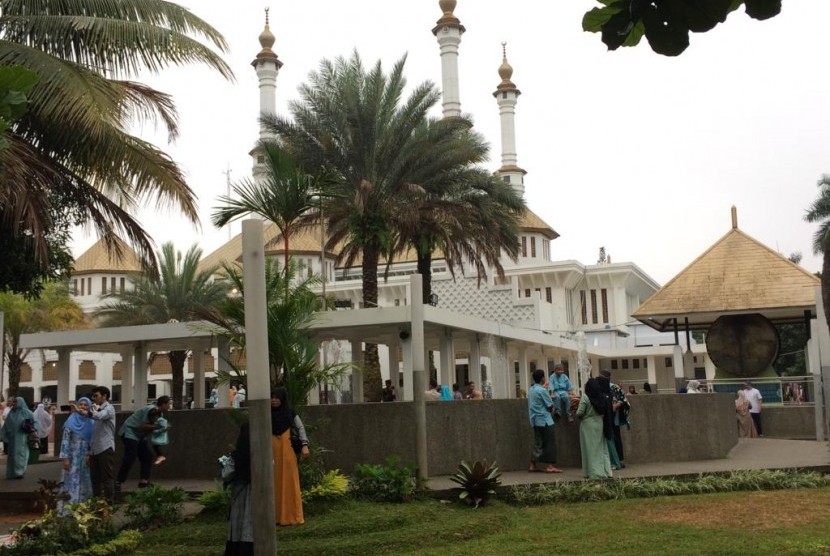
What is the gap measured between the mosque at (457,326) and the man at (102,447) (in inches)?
285

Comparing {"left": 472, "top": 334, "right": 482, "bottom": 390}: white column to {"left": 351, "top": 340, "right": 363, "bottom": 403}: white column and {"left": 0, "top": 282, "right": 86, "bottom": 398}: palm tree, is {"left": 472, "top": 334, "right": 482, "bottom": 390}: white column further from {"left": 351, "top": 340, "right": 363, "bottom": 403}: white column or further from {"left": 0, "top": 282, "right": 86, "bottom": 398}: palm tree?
{"left": 0, "top": 282, "right": 86, "bottom": 398}: palm tree

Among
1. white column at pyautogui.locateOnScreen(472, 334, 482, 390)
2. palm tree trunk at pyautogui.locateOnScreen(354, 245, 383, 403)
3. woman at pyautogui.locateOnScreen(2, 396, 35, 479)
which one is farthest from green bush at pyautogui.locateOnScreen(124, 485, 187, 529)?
white column at pyautogui.locateOnScreen(472, 334, 482, 390)

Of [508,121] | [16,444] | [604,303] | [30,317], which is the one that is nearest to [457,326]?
[16,444]

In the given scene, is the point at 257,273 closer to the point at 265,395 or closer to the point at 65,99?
the point at 265,395

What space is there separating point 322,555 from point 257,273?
282 cm

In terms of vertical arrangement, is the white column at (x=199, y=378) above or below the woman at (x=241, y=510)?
above

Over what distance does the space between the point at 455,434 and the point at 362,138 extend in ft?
34.6

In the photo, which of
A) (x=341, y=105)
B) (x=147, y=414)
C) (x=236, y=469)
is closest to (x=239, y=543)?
(x=236, y=469)

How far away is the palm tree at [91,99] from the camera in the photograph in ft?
37.8

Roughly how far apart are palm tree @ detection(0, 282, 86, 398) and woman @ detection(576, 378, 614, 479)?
3282 cm

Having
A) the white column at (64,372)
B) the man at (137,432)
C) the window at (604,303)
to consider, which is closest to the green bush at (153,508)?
the man at (137,432)

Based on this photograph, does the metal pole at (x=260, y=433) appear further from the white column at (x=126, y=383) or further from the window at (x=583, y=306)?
the window at (x=583, y=306)

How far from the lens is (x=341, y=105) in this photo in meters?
21.8

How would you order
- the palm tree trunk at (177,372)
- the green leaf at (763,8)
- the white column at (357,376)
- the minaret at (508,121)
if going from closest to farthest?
the green leaf at (763,8) < the white column at (357,376) < the palm tree trunk at (177,372) < the minaret at (508,121)
